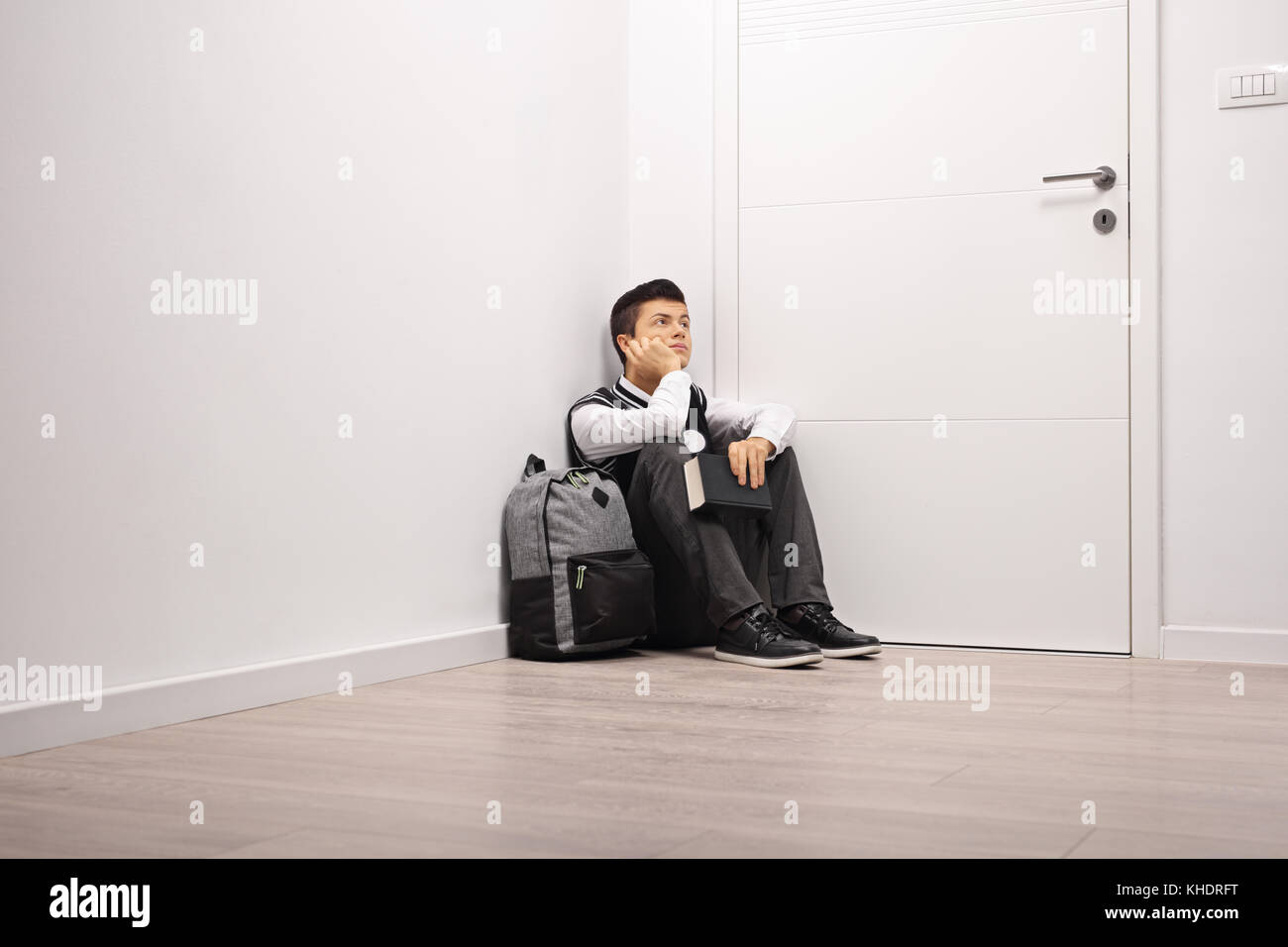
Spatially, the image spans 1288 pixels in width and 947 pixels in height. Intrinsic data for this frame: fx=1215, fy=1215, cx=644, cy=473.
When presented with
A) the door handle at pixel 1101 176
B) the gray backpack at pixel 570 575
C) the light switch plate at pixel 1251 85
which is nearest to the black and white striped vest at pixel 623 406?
the gray backpack at pixel 570 575

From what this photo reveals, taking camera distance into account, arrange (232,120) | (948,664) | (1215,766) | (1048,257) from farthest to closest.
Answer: (1048,257) → (948,664) → (232,120) → (1215,766)

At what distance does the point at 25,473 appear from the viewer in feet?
4.98

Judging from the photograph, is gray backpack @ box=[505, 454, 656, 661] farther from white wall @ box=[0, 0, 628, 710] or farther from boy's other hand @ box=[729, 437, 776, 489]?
boy's other hand @ box=[729, 437, 776, 489]

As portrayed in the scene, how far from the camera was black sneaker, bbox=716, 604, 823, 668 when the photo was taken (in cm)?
243

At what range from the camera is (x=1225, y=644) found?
8.51ft

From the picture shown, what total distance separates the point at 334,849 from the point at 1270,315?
90.9 inches

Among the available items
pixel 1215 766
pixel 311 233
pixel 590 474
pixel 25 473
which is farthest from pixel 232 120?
pixel 1215 766

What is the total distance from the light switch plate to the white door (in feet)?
0.66

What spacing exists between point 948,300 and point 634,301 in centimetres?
75

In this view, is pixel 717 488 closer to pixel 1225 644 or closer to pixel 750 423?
pixel 750 423

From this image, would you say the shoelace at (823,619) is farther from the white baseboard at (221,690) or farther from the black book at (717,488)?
the white baseboard at (221,690)

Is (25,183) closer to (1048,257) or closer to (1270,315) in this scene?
(1048,257)

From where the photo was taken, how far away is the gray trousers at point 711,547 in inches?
101

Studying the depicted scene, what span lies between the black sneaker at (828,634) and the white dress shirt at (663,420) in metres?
0.37
